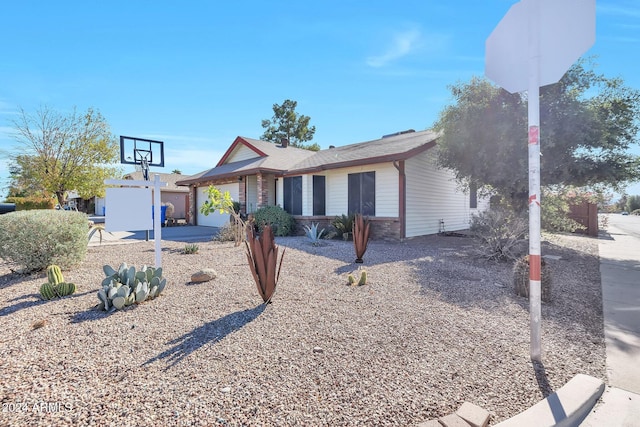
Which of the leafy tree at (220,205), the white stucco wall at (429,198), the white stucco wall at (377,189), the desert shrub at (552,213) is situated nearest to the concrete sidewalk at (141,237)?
the leafy tree at (220,205)

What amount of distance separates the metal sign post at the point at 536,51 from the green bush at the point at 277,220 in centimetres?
1057

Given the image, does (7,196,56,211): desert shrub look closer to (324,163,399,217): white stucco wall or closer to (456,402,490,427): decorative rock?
(324,163,399,217): white stucco wall

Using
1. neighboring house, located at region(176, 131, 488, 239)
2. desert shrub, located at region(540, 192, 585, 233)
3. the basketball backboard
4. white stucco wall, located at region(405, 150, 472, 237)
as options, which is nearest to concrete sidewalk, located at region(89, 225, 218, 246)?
neighboring house, located at region(176, 131, 488, 239)

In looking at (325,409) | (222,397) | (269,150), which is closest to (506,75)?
(325,409)

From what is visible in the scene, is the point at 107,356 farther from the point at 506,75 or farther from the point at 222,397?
the point at 506,75

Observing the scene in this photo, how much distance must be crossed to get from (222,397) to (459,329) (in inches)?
96.4

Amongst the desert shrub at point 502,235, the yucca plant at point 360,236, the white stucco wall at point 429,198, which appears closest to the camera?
the yucca plant at point 360,236

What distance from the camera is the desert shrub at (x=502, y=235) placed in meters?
6.69

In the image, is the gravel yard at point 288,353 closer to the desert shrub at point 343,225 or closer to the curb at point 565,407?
the curb at point 565,407

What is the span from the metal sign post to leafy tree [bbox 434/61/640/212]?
643 centimetres

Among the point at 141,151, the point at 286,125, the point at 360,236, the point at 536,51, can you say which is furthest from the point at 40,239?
the point at 286,125

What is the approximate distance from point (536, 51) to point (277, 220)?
1103 cm

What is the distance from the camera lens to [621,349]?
2883 mm

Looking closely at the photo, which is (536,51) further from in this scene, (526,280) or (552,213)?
(552,213)
